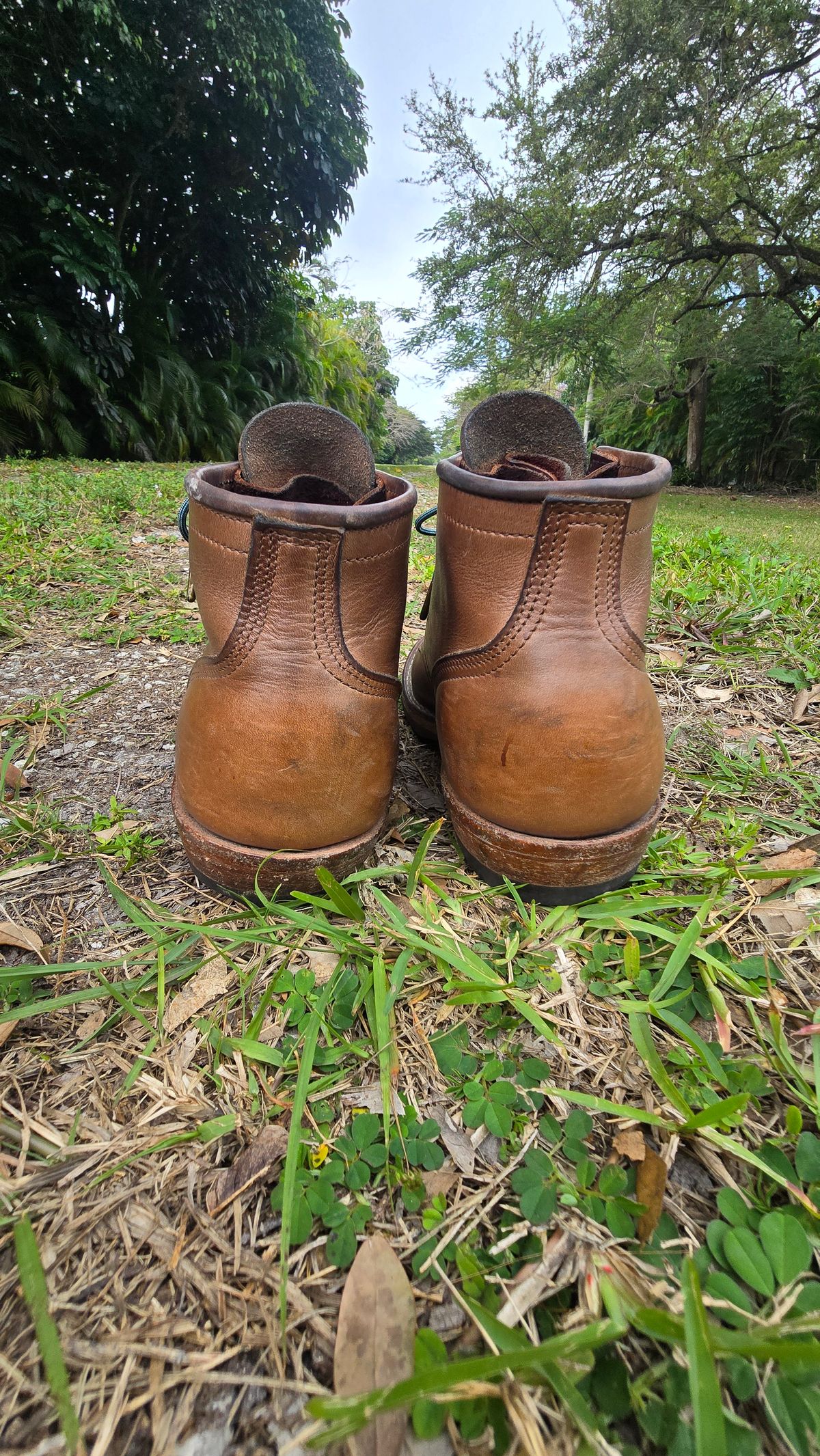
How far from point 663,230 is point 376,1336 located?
47.0 ft

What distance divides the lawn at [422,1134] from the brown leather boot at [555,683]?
3.3 inches

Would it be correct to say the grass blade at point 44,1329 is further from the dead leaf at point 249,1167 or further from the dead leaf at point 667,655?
the dead leaf at point 667,655

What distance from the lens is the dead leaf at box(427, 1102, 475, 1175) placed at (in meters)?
0.68

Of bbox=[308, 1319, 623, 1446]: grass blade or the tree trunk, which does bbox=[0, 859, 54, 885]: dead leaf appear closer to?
bbox=[308, 1319, 623, 1446]: grass blade

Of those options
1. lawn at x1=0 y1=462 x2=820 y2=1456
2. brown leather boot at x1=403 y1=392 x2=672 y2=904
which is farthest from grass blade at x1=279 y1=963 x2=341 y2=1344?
brown leather boot at x1=403 y1=392 x2=672 y2=904

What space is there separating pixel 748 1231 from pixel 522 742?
0.60 m

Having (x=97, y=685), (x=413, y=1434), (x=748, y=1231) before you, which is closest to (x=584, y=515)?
(x=748, y=1231)

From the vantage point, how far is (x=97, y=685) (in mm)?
1735

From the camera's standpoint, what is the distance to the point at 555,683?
99 cm

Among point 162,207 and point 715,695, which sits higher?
point 162,207

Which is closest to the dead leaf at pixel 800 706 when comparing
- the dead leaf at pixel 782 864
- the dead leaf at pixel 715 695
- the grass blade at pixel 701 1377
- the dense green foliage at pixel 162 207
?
the dead leaf at pixel 715 695

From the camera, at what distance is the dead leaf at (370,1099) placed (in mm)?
727

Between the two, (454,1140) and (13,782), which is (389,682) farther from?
(13,782)

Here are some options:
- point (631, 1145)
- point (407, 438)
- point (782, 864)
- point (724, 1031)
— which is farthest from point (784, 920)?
point (407, 438)
